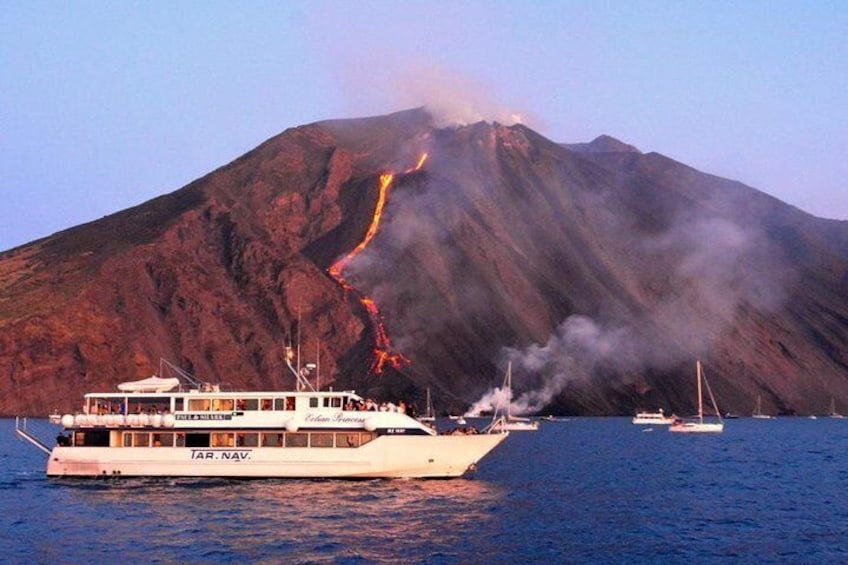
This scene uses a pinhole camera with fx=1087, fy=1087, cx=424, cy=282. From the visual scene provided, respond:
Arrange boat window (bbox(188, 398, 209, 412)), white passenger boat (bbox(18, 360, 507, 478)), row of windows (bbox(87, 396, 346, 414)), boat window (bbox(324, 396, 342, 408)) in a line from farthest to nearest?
boat window (bbox(188, 398, 209, 412))
row of windows (bbox(87, 396, 346, 414))
boat window (bbox(324, 396, 342, 408))
white passenger boat (bbox(18, 360, 507, 478))

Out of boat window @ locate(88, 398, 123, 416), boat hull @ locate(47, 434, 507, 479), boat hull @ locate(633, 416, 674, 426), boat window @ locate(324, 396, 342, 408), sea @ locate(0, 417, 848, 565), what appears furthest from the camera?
boat hull @ locate(633, 416, 674, 426)

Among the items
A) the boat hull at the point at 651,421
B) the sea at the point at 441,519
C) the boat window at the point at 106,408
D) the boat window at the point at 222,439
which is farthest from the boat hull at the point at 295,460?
the boat hull at the point at 651,421

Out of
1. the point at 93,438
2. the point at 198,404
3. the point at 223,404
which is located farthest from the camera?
the point at 93,438

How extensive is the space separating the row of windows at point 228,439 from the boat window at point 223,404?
1449 mm

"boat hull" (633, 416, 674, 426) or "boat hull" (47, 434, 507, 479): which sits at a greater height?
"boat hull" (633, 416, 674, 426)

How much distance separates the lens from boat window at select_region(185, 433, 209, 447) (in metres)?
65.6

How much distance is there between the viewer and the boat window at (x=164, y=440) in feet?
216

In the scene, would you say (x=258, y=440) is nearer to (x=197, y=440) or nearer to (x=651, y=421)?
(x=197, y=440)

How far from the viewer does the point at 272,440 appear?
6481 cm

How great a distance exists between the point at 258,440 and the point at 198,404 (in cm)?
452

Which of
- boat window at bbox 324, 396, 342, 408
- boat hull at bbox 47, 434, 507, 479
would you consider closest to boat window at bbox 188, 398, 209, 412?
boat hull at bbox 47, 434, 507, 479

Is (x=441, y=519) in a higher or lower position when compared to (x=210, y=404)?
lower

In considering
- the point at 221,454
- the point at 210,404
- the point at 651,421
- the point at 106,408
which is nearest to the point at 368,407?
the point at 221,454

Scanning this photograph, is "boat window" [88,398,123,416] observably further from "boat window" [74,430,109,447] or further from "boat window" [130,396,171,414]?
"boat window" [74,430,109,447]
